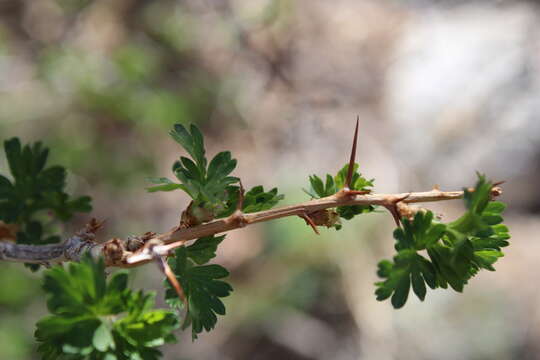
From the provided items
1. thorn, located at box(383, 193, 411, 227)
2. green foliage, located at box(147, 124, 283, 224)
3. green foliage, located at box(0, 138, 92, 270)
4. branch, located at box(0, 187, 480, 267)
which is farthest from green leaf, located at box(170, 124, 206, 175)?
green foliage, located at box(0, 138, 92, 270)

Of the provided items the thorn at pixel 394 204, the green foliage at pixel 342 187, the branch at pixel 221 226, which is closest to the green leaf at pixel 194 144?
the branch at pixel 221 226

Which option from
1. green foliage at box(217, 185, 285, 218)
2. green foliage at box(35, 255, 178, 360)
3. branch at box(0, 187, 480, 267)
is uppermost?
green foliage at box(217, 185, 285, 218)

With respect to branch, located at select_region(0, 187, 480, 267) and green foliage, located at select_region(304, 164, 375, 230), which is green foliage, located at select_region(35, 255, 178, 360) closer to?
branch, located at select_region(0, 187, 480, 267)

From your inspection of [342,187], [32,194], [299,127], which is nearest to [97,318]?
[342,187]

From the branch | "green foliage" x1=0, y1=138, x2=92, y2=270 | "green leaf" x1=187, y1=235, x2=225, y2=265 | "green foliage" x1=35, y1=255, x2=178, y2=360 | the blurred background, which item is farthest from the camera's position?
the blurred background

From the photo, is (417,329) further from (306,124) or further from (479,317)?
(306,124)

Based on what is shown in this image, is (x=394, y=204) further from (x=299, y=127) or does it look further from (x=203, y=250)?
(x=299, y=127)
